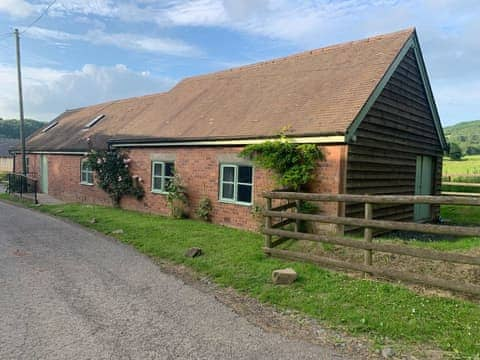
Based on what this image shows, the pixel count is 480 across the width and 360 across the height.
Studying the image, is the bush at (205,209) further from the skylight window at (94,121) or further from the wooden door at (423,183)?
the skylight window at (94,121)

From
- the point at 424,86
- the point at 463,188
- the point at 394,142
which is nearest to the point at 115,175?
the point at 394,142

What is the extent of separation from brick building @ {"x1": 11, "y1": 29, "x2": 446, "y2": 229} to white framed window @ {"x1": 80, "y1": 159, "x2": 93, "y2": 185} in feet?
4.59

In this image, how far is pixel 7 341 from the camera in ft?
13.7

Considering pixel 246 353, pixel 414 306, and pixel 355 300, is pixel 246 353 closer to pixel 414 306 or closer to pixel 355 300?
pixel 355 300

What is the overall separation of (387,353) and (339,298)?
59.0 inches

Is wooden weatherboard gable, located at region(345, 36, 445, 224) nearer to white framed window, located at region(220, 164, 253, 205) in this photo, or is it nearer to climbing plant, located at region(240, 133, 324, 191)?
climbing plant, located at region(240, 133, 324, 191)

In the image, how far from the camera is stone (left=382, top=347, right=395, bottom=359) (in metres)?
4.02

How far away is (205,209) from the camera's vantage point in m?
12.5

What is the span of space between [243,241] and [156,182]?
21.4ft

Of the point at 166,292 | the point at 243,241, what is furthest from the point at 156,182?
the point at 166,292

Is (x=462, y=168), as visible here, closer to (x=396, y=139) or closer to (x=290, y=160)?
(x=396, y=139)

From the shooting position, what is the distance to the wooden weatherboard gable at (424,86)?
30.9 ft

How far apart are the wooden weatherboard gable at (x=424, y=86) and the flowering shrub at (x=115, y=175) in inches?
358

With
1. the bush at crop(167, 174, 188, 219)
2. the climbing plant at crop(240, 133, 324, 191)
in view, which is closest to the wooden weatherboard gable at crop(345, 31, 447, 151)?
the climbing plant at crop(240, 133, 324, 191)
